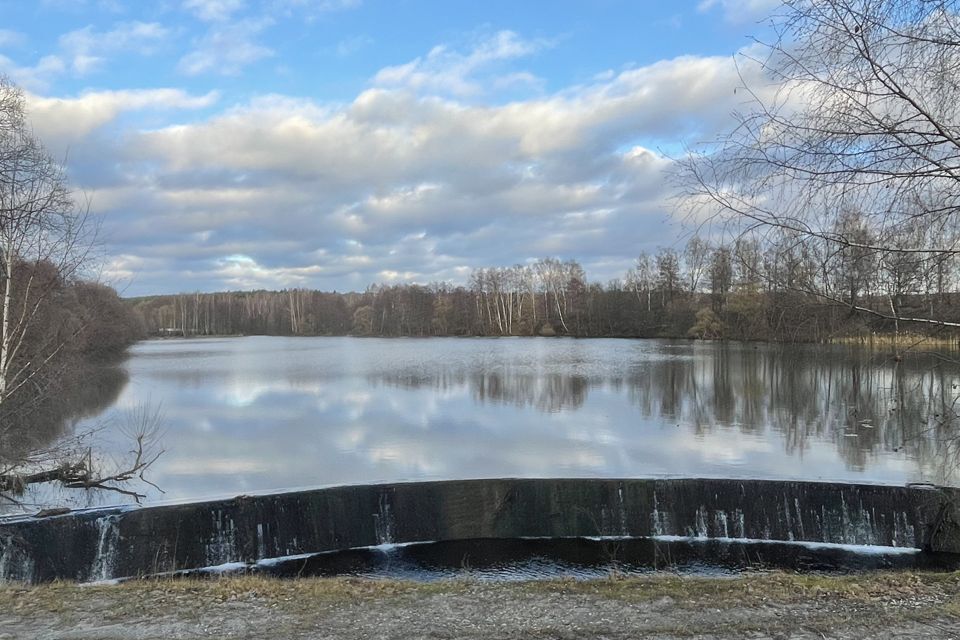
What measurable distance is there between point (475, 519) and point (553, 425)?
820 centimetres

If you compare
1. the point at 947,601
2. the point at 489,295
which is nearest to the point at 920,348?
the point at 947,601

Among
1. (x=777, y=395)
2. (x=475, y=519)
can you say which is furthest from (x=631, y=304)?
(x=475, y=519)

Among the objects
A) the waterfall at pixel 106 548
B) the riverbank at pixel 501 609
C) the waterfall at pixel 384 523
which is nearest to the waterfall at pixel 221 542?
the waterfall at pixel 106 548

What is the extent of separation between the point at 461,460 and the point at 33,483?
8.43 metres

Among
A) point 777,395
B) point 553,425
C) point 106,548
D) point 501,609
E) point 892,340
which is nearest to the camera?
point 892,340

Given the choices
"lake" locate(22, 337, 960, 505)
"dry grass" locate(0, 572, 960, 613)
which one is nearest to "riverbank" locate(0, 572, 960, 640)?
"dry grass" locate(0, 572, 960, 613)

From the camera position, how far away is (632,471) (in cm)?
1302

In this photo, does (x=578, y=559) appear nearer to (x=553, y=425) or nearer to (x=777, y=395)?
(x=553, y=425)

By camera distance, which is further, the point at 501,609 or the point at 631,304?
the point at 631,304

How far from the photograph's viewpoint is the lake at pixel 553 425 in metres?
12.7

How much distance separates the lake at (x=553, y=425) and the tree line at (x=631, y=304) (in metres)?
0.69

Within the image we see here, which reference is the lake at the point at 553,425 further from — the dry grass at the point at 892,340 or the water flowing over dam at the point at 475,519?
the water flowing over dam at the point at 475,519

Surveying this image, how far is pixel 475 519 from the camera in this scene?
10.6 meters

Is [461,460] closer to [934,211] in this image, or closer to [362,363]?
[934,211]
